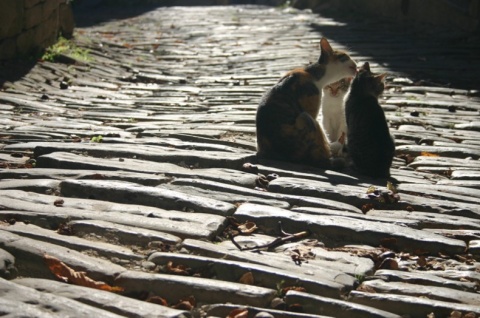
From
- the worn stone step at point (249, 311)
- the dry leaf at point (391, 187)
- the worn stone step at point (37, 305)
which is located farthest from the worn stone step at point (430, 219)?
the worn stone step at point (37, 305)

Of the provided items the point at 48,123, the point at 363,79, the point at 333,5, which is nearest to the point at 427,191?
the point at 363,79

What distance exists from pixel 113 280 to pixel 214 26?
14026 millimetres

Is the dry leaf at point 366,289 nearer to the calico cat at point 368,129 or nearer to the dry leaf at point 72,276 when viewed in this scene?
the dry leaf at point 72,276

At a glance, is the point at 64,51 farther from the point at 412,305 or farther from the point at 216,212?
the point at 412,305

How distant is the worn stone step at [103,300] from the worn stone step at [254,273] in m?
0.45

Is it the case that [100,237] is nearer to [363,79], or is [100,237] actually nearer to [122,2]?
[363,79]

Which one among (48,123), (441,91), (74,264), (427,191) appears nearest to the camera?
(74,264)

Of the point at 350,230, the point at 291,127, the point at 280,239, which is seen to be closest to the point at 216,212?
the point at 280,239

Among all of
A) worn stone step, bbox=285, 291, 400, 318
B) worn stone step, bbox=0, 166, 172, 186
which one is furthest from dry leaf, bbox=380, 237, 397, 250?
worn stone step, bbox=0, 166, 172, 186

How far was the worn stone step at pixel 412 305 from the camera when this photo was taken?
3.44 meters

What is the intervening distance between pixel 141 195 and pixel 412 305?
6.23 feet

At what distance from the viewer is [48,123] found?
7277mm

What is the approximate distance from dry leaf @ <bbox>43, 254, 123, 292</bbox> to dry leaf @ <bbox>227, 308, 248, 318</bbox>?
0.51 m

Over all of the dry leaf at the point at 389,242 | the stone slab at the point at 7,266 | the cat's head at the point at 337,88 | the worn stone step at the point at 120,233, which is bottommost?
the dry leaf at the point at 389,242
